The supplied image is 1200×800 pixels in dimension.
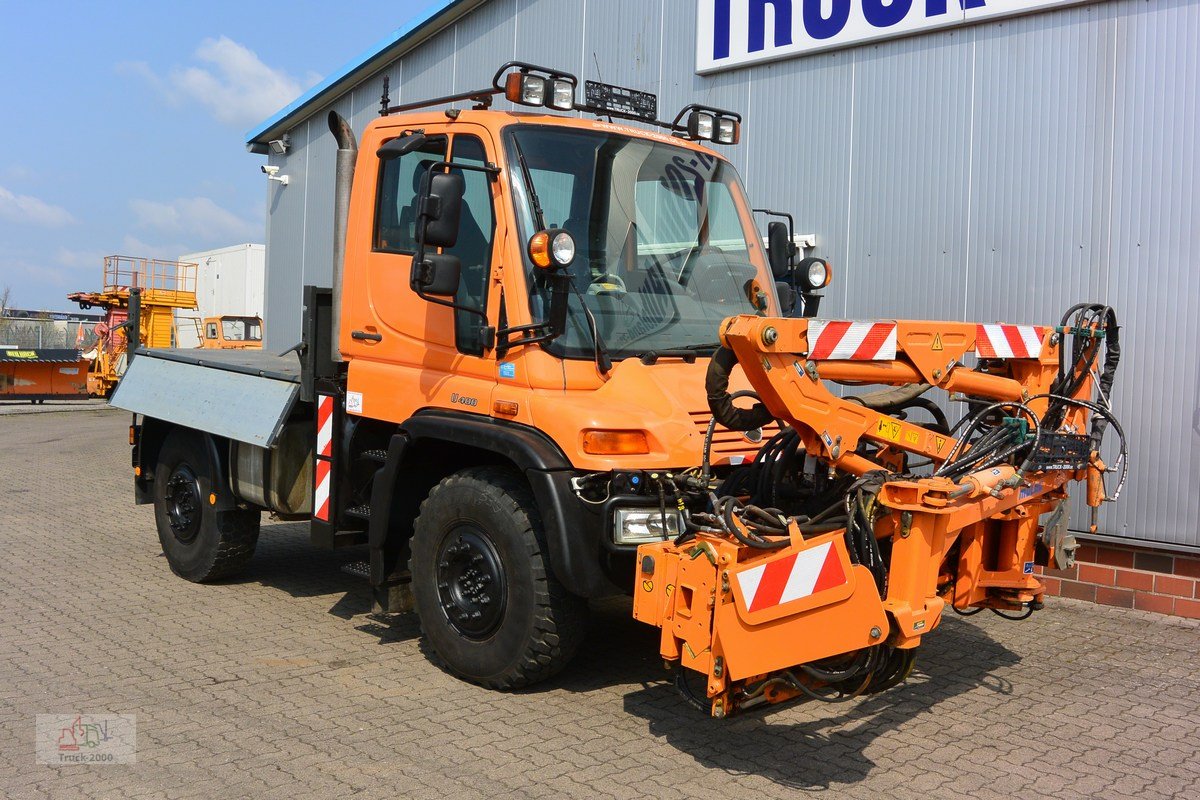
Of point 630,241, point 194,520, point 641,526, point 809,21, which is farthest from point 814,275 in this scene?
point 194,520

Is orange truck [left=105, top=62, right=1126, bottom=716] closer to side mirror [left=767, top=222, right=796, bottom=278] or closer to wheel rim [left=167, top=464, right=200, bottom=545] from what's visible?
side mirror [left=767, top=222, right=796, bottom=278]

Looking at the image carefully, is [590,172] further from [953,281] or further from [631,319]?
[953,281]

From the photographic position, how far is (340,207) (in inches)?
236

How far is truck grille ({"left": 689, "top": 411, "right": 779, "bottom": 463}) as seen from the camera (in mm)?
4719

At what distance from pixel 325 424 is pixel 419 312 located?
996 millimetres

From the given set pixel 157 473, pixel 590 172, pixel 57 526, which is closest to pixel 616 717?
pixel 590 172

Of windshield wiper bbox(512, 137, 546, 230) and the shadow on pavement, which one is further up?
windshield wiper bbox(512, 137, 546, 230)

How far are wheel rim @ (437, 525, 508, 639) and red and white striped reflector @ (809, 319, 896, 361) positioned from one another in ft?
5.82

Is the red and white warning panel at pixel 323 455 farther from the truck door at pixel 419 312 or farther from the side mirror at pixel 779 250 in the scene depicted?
the side mirror at pixel 779 250

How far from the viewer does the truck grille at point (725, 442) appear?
472 cm

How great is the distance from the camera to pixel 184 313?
117 feet

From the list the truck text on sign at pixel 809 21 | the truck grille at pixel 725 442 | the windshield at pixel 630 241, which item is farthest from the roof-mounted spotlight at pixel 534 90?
the truck text on sign at pixel 809 21

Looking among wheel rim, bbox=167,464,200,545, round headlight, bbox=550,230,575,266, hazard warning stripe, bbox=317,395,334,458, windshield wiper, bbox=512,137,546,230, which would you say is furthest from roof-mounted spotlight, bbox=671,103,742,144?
wheel rim, bbox=167,464,200,545

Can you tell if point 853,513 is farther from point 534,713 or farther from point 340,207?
point 340,207
